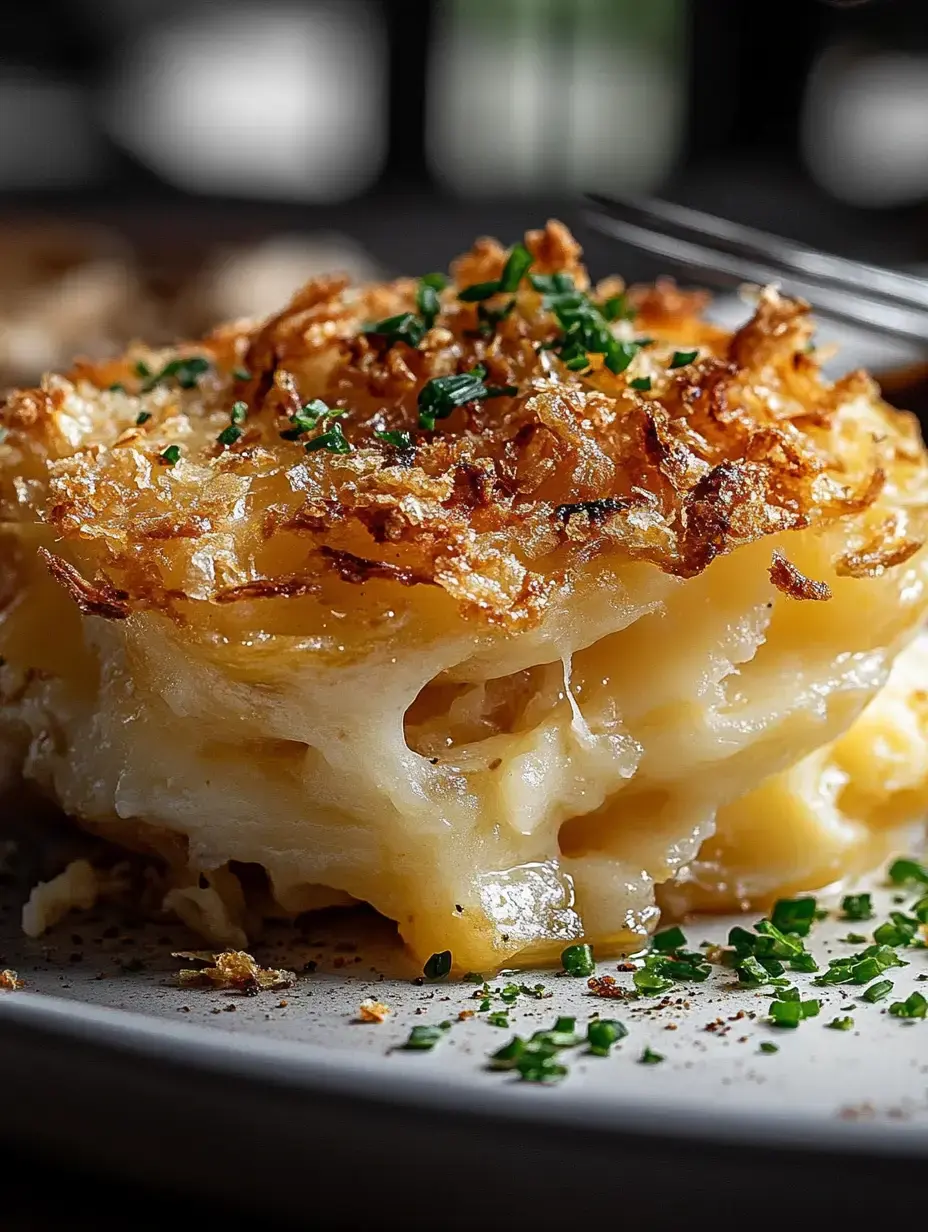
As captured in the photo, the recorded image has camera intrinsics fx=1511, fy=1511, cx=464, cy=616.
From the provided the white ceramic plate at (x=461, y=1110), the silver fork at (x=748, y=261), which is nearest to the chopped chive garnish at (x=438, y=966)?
the white ceramic plate at (x=461, y=1110)

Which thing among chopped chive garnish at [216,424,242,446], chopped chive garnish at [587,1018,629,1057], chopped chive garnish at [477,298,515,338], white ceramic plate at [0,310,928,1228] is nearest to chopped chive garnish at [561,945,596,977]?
white ceramic plate at [0,310,928,1228]

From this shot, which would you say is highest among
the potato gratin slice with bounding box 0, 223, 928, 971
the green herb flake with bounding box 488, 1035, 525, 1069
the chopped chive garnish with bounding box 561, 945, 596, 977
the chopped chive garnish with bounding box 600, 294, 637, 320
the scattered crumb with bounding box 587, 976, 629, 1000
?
the chopped chive garnish with bounding box 600, 294, 637, 320

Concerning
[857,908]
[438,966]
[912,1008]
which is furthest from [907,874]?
[438,966]

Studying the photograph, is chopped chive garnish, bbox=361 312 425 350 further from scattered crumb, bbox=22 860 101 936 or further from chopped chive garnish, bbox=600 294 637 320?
scattered crumb, bbox=22 860 101 936

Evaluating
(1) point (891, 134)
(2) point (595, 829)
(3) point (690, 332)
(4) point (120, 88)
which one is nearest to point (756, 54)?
(1) point (891, 134)

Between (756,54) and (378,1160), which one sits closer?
(378,1160)

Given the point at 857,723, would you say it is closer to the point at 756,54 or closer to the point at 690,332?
the point at 690,332

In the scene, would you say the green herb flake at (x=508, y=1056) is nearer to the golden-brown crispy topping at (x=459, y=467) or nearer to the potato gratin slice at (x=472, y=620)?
the potato gratin slice at (x=472, y=620)

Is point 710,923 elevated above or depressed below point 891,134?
below
